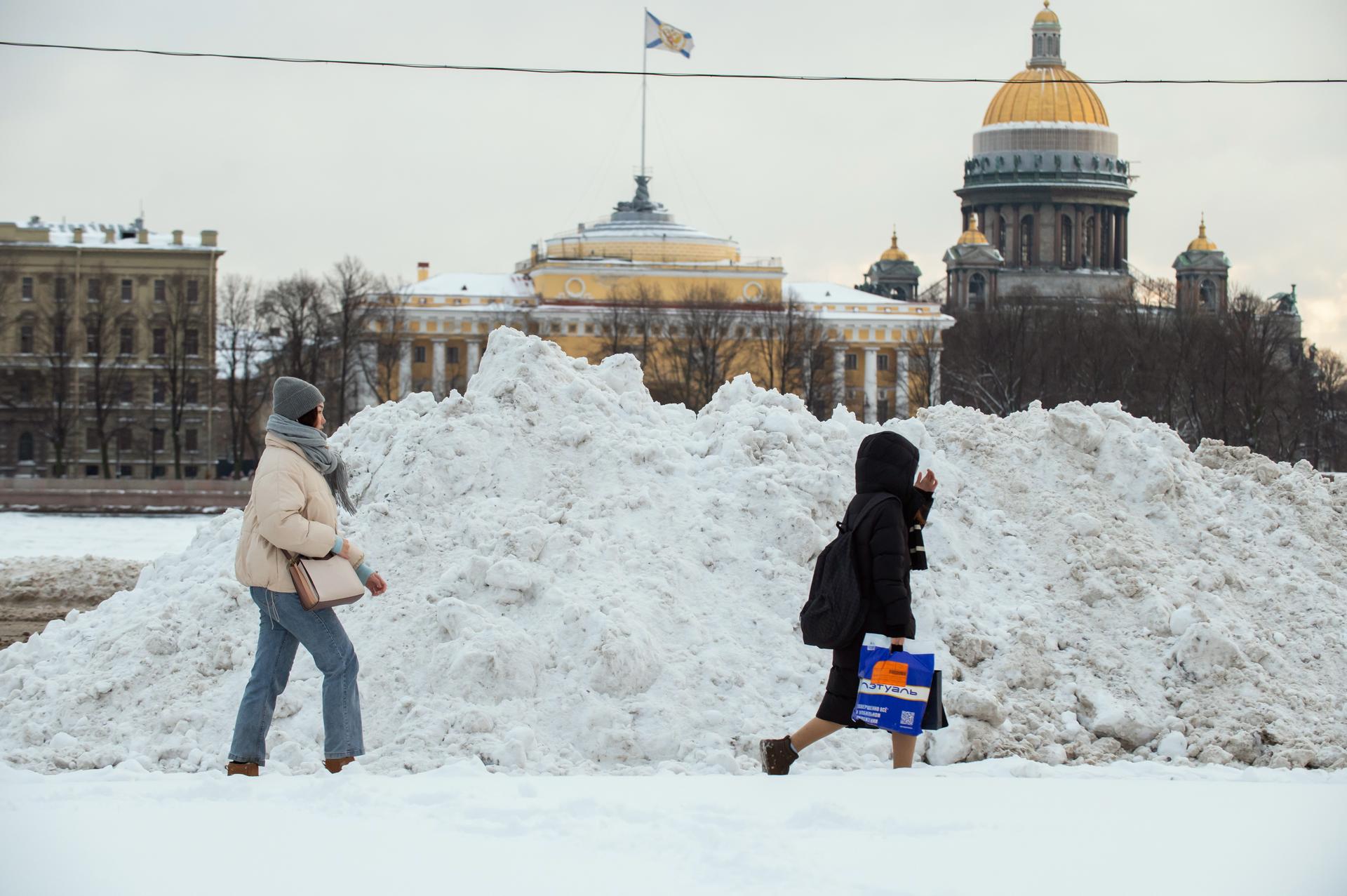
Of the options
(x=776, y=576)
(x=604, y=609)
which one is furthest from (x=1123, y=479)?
(x=604, y=609)

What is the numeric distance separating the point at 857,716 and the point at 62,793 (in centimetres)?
→ 277

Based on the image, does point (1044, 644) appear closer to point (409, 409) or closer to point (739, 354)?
point (409, 409)

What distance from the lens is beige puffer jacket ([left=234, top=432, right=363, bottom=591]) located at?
574 centimetres

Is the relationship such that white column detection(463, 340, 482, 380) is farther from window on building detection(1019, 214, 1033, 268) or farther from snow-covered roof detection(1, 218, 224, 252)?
window on building detection(1019, 214, 1033, 268)

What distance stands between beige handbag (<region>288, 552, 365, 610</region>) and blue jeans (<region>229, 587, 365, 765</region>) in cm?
9

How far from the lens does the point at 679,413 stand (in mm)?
10258

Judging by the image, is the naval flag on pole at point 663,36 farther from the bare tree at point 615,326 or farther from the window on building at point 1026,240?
the window on building at point 1026,240

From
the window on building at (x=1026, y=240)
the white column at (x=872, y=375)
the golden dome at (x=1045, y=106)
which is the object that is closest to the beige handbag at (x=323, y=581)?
the white column at (x=872, y=375)

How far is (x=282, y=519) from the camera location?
18.8 feet

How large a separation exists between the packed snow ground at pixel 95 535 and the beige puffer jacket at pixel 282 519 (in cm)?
1333

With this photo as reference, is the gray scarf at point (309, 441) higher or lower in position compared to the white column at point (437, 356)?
lower

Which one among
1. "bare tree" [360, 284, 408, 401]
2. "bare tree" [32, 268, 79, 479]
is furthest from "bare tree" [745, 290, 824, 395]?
"bare tree" [32, 268, 79, 479]

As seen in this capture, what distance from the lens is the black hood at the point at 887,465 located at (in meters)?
5.90

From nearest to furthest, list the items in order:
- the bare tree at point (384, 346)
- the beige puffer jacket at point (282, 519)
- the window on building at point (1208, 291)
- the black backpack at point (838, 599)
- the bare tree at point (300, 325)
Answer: the beige puffer jacket at point (282, 519) → the black backpack at point (838, 599) → the bare tree at point (300, 325) → the bare tree at point (384, 346) → the window on building at point (1208, 291)
